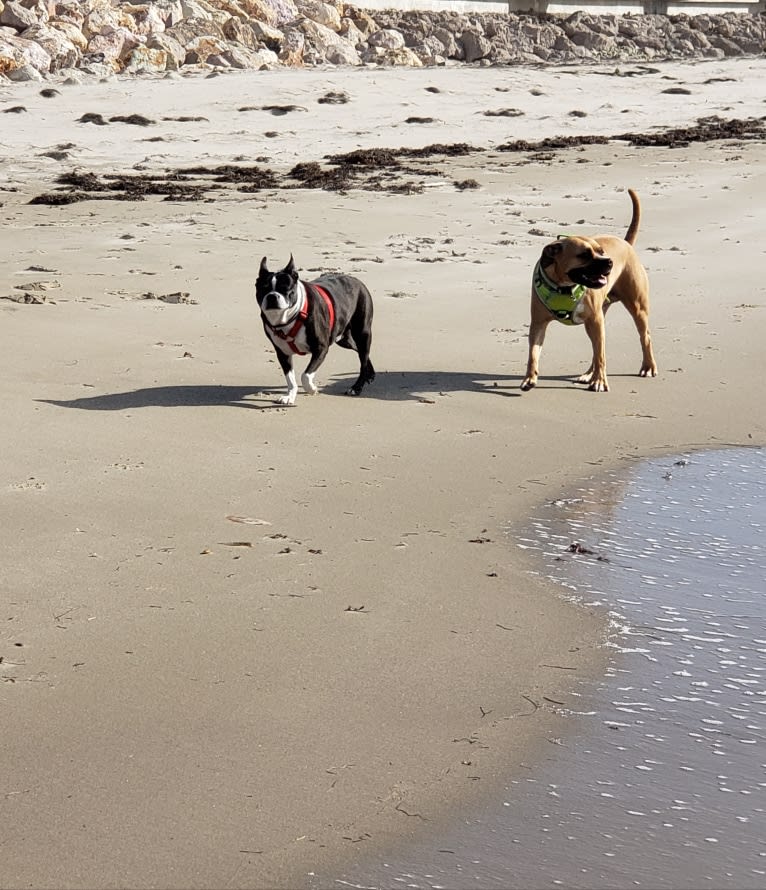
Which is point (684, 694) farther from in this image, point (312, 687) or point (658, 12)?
point (658, 12)

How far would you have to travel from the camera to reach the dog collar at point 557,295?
276 inches

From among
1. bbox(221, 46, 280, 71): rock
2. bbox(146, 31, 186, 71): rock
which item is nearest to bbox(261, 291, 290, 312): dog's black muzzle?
bbox(146, 31, 186, 71): rock

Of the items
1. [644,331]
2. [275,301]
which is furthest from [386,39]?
[275,301]

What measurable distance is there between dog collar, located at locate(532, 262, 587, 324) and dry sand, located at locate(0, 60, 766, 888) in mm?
443

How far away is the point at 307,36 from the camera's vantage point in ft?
93.6

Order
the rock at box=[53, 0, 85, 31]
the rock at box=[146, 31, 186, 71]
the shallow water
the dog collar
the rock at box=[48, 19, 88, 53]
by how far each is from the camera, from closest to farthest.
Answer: the shallow water < the dog collar < the rock at box=[146, 31, 186, 71] < the rock at box=[48, 19, 88, 53] < the rock at box=[53, 0, 85, 31]

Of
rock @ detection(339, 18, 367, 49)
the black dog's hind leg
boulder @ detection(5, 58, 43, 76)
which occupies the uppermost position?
rock @ detection(339, 18, 367, 49)

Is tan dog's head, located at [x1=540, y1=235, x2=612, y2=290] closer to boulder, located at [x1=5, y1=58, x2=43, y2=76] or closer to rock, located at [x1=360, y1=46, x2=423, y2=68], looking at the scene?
boulder, located at [x1=5, y1=58, x2=43, y2=76]

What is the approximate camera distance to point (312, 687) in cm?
370

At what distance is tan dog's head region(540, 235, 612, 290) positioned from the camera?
6.85m

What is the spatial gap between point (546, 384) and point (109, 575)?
3551 millimetres

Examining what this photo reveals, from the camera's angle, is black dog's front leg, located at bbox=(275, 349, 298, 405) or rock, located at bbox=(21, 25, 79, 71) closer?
black dog's front leg, located at bbox=(275, 349, 298, 405)

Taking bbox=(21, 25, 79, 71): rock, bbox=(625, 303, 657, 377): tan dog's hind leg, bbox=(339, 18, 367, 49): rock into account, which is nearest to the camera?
bbox=(625, 303, 657, 377): tan dog's hind leg

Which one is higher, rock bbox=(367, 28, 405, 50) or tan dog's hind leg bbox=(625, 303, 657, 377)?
rock bbox=(367, 28, 405, 50)
